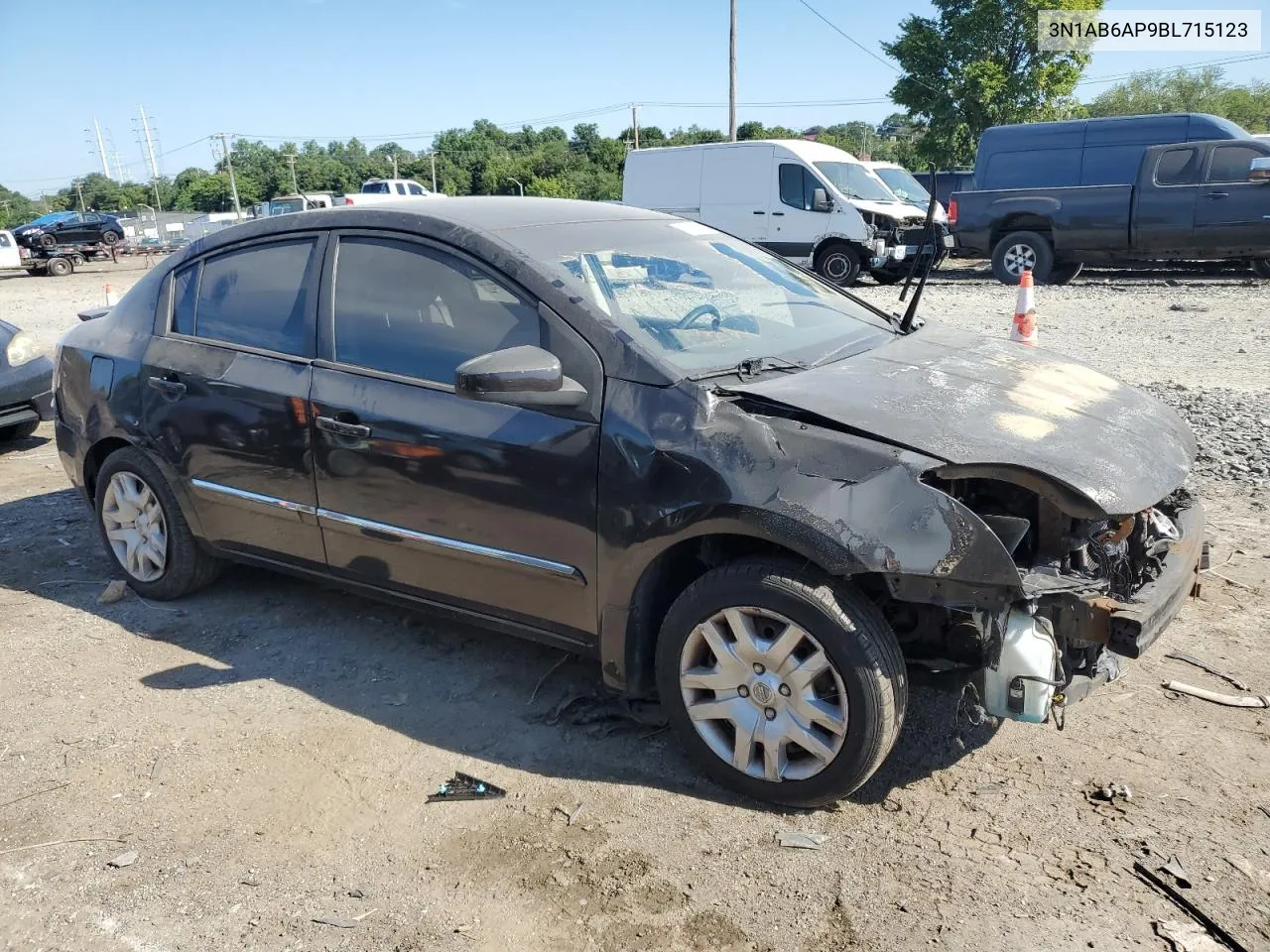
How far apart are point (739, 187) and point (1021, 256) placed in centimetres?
492

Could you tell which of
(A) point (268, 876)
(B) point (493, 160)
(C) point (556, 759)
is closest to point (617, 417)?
(C) point (556, 759)

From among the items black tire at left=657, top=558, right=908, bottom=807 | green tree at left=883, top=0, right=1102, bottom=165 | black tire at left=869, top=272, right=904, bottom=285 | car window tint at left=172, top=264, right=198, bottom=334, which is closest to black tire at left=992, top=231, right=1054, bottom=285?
black tire at left=869, top=272, right=904, bottom=285

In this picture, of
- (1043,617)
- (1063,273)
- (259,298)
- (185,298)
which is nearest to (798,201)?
(1063,273)

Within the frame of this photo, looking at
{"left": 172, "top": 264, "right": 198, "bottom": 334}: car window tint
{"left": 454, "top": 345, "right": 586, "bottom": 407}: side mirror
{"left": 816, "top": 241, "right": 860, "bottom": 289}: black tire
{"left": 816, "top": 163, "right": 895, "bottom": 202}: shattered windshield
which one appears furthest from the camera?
{"left": 816, "top": 163, "right": 895, "bottom": 202}: shattered windshield

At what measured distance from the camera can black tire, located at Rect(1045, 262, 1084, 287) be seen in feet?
52.5

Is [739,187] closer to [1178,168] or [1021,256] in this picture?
[1021,256]

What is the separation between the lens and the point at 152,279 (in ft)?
15.2

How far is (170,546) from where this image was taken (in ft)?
15.1

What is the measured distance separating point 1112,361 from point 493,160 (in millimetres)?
70125

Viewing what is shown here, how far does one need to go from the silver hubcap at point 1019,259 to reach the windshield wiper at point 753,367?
45.1ft

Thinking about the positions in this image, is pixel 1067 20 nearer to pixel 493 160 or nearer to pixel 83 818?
pixel 83 818

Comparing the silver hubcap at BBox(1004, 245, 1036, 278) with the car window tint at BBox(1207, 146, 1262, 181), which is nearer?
the car window tint at BBox(1207, 146, 1262, 181)

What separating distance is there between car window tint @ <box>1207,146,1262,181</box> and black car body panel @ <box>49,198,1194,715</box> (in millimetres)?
12498

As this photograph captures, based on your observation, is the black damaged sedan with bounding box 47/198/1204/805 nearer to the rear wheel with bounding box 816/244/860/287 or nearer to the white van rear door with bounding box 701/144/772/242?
the rear wheel with bounding box 816/244/860/287
